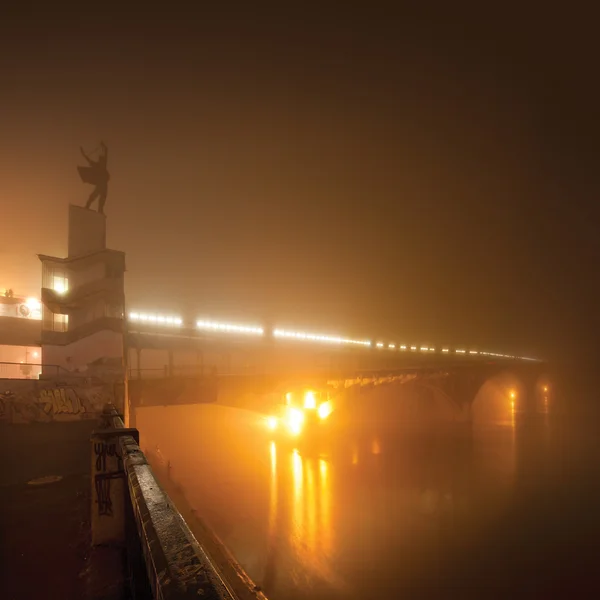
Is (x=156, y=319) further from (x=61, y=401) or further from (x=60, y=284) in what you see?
(x=61, y=401)

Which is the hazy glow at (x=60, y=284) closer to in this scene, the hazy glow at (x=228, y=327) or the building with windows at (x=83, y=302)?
the building with windows at (x=83, y=302)

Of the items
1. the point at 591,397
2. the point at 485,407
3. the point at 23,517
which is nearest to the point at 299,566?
the point at 23,517

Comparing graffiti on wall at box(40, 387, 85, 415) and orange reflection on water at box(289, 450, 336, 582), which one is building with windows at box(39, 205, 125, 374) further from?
orange reflection on water at box(289, 450, 336, 582)

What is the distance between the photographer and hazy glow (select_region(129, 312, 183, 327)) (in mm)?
35678

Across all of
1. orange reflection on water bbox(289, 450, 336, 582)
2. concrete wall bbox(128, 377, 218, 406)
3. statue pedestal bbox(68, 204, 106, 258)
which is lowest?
orange reflection on water bbox(289, 450, 336, 582)

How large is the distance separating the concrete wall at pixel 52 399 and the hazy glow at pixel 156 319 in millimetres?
18479

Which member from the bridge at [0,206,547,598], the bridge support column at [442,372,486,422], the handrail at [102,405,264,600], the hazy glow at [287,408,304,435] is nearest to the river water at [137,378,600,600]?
the bridge at [0,206,547,598]

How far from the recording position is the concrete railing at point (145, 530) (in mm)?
2080

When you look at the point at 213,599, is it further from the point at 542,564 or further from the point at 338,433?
the point at 338,433

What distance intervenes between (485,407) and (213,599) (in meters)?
83.7

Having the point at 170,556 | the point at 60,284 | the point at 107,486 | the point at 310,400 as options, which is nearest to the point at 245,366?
the point at 310,400

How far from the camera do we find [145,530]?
9.16 ft

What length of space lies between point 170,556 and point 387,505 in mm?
29765

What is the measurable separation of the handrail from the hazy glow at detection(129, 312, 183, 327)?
1347 inches
